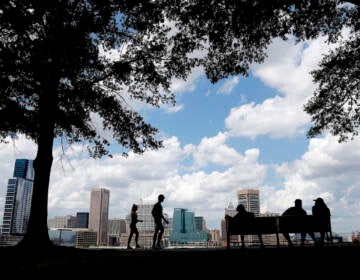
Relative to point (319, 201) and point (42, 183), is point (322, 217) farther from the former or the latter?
point (42, 183)

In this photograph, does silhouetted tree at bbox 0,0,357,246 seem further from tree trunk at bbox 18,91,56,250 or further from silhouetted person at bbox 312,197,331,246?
silhouetted person at bbox 312,197,331,246

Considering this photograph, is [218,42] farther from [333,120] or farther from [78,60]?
[333,120]

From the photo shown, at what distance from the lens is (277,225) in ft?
42.2

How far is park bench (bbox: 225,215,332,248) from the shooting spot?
1243cm

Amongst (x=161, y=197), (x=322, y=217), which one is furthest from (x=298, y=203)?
(x=161, y=197)

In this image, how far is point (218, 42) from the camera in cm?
1178

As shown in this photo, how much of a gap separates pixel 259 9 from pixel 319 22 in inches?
136

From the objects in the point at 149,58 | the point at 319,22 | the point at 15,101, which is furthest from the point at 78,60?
the point at 319,22

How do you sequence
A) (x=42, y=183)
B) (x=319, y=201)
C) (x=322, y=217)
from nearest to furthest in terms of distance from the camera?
(x=42, y=183), (x=322, y=217), (x=319, y=201)

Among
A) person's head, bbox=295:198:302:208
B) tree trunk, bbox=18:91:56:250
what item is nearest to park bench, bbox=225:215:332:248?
person's head, bbox=295:198:302:208

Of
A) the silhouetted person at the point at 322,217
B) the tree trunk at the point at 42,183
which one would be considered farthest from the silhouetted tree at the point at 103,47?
the silhouetted person at the point at 322,217

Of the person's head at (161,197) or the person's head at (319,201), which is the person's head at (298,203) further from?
the person's head at (161,197)

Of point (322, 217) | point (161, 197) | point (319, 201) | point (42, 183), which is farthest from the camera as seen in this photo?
point (161, 197)

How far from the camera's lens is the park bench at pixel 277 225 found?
12430 millimetres
